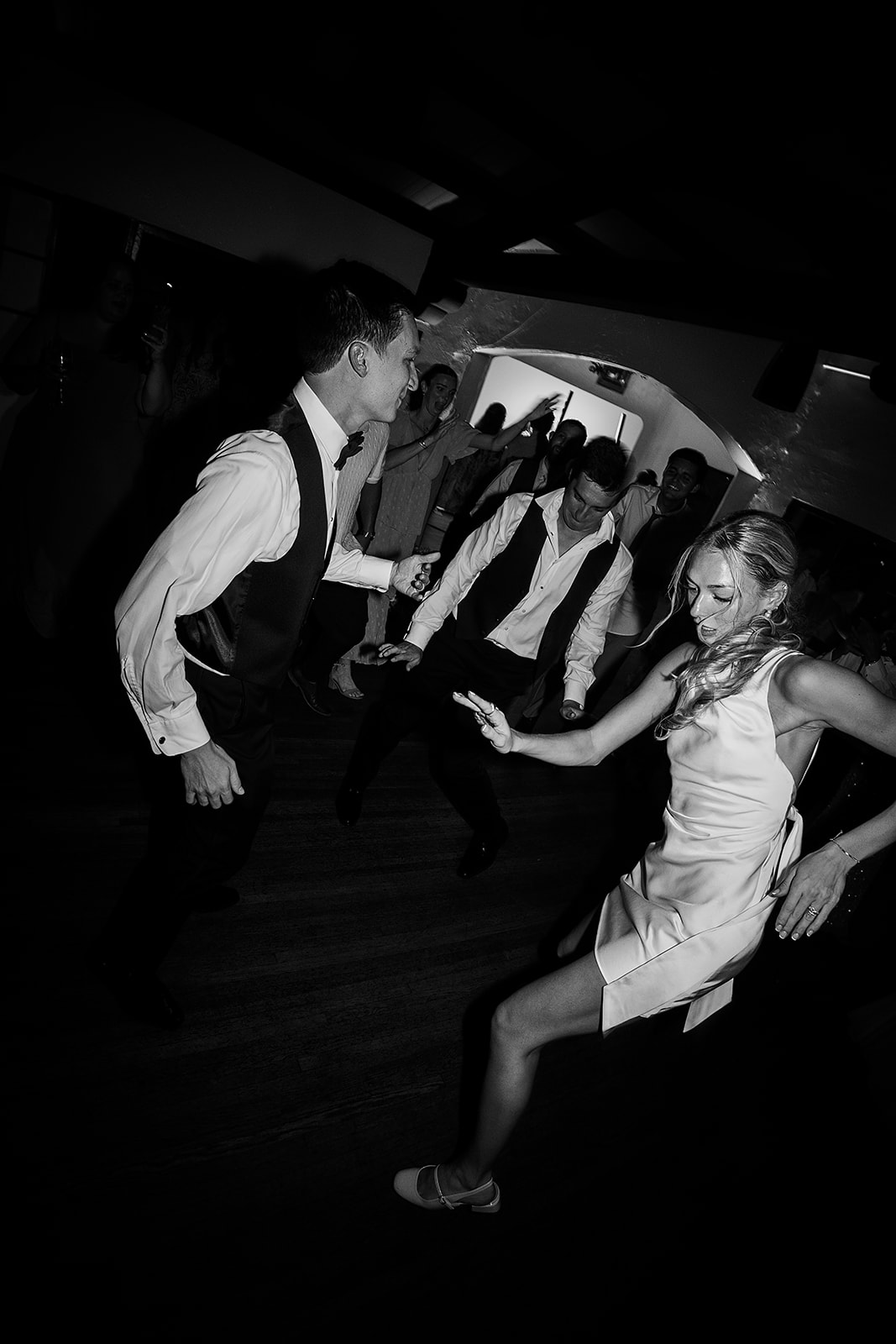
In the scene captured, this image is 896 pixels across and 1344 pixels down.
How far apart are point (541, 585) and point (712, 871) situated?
155 cm

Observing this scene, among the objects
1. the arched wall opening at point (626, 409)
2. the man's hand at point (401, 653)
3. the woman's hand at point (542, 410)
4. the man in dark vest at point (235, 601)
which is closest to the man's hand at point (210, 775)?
the man in dark vest at point (235, 601)

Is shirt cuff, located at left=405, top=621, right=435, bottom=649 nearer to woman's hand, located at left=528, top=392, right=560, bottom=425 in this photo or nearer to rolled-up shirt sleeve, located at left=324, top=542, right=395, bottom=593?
rolled-up shirt sleeve, located at left=324, top=542, right=395, bottom=593

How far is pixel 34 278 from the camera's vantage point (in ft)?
11.5

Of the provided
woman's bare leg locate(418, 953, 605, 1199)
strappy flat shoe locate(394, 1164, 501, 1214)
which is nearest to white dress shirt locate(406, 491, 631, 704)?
woman's bare leg locate(418, 953, 605, 1199)

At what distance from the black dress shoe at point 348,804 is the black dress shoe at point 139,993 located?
105cm

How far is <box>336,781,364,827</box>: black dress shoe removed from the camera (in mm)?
2666

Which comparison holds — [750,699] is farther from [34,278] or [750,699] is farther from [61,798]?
[34,278]

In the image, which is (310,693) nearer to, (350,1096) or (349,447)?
(350,1096)

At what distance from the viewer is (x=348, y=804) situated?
8.75 feet

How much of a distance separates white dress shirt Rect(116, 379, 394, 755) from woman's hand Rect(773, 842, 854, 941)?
1.28 m

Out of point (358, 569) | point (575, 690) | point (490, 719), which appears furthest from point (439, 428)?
point (490, 719)

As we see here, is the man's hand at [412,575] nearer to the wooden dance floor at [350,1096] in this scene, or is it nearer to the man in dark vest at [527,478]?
the wooden dance floor at [350,1096]

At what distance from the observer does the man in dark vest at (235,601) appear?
3.79 feet

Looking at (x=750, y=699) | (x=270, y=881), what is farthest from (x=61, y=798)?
(x=750, y=699)
